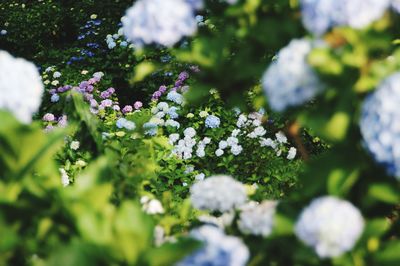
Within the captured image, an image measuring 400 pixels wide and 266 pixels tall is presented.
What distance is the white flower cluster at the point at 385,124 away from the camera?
1.23 metres

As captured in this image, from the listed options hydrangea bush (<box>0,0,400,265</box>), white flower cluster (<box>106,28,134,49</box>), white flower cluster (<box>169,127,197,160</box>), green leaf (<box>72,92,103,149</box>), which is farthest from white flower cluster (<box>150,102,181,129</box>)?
hydrangea bush (<box>0,0,400,265</box>)

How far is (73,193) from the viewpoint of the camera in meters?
1.33

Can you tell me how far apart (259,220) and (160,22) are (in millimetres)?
596

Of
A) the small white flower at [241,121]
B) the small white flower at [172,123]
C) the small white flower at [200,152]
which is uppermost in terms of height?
the small white flower at [241,121]

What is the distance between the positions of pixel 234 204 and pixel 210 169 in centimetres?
208

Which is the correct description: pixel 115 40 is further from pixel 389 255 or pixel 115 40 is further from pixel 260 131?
pixel 389 255

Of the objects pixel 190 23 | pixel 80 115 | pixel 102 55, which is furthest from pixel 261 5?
pixel 102 55

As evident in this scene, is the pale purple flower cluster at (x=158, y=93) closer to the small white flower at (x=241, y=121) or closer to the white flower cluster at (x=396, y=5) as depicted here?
the small white flower at (x=241, y=121)

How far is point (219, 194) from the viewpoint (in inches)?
64.8

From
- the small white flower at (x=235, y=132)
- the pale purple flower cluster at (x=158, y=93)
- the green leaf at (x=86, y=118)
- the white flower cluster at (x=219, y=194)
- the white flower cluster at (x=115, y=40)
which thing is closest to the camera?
the white flower cluster at (x=219, y=194)

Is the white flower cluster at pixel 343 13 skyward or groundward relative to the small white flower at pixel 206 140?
groundward

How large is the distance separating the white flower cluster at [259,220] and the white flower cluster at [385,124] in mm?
331

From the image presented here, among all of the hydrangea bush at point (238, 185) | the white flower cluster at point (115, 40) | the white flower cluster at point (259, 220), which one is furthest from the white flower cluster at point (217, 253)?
the white flower cluster at point (115, 40)

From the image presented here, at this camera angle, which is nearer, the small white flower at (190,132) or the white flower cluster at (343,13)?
the white flower cluster at (343,13)
